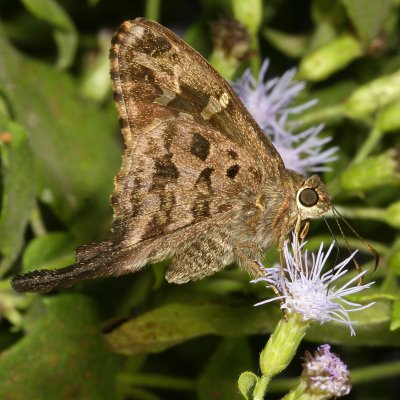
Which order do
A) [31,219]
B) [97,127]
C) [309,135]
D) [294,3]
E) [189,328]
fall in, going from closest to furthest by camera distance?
[189,328] < [31,219] < [309,135] < [97,127] < [294,3]

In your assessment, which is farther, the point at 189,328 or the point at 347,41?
the point at 347,41

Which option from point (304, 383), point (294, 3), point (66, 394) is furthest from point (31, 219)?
point (294, 3)

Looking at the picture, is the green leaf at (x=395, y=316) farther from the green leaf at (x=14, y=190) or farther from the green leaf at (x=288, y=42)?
the green leaf at (x=288, y=42)

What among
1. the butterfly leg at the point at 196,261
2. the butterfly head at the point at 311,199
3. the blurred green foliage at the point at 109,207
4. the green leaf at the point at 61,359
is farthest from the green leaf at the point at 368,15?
the green leaf at the point at 61,359

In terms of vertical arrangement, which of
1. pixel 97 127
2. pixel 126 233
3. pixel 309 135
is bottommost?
pixel 126 233

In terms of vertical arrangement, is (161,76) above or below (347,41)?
below

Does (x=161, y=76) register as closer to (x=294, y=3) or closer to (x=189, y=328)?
(x=189, y=328)
